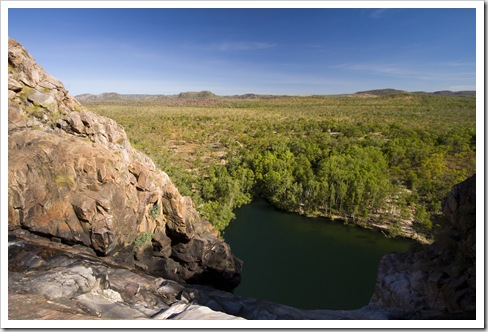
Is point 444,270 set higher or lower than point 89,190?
lower

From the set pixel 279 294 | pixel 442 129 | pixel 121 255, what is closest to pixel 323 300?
pixel 279 294

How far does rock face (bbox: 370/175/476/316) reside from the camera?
10.2 meters

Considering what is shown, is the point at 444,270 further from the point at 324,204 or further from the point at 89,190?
the point at 324,204

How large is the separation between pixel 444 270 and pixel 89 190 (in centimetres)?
1535

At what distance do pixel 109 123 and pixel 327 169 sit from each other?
25.8 metres

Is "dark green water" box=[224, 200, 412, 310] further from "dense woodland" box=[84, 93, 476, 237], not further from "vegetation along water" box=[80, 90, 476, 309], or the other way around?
"dense woodland" box=[84, 93, 476, 237]

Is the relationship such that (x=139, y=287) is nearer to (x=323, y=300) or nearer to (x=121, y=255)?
(x=121, y=255)

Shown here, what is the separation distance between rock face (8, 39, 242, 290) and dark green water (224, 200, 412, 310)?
583 cm

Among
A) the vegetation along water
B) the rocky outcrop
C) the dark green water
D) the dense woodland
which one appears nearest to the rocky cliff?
the rocky outcrop

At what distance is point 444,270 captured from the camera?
11.5 meters

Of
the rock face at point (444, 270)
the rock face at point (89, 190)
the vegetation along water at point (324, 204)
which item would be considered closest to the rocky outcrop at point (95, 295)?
the rock face at point (89, 190)

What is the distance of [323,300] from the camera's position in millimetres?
21547

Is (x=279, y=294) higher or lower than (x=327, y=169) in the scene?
lower

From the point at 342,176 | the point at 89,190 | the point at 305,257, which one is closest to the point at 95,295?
the point at 89,190
